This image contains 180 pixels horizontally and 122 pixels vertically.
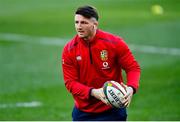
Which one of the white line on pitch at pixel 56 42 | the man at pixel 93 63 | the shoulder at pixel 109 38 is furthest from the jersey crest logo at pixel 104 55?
the white line on pitch at pixel 56 42

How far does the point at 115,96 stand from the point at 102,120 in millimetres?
722

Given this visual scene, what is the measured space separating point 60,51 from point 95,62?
48.5 ft

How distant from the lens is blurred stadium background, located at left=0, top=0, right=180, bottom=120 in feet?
53.5

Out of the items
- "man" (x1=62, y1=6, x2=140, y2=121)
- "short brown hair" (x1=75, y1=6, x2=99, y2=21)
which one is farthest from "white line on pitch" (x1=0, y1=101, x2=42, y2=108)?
"short brown hair" (x1=75, y1=6, x2=99, y2=21)

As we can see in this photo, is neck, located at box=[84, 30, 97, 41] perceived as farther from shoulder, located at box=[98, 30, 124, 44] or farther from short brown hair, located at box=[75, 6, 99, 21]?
short brown hair, located at box=[75, 6, 99, 21]

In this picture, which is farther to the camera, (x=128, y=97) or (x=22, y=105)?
(x=22, y=105)

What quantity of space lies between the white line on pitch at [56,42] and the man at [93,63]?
1339cm

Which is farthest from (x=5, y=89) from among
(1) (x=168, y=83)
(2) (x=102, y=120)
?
(2) (x=102, y=120)

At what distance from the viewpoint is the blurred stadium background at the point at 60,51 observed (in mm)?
16312

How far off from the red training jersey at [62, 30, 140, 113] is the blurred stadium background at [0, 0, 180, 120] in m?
4.82

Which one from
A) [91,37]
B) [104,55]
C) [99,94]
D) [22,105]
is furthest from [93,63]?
[22,105]

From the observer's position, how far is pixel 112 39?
10.3 m

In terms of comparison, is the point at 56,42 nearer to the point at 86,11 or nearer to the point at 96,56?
the point at 96,56

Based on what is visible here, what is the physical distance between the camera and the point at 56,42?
2739cm
